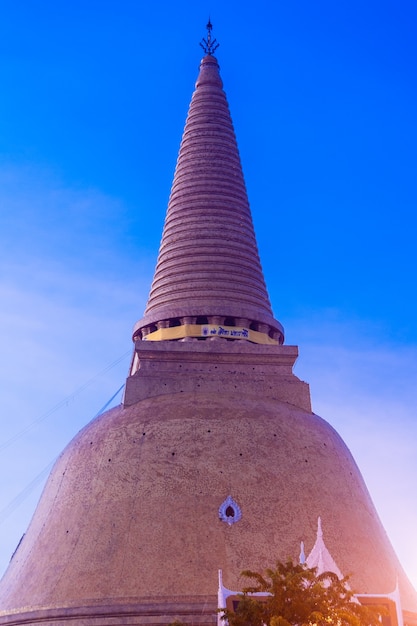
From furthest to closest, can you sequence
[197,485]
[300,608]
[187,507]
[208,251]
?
1. [208,251]
2. [197,485]
3. [187,507]
4. [300,608]

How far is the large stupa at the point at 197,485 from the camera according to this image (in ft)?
54.7

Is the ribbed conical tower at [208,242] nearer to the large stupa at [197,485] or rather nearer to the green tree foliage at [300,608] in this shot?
the large stupa at [197,485]

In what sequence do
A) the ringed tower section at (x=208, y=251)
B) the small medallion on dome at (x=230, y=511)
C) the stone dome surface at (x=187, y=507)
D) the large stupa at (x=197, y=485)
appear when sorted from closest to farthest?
the large stupa at (x=197, y=485) → the stone dome surface at (x=187, y=507) → the small medallion on dome at (x=230, y=511) → the ringed tower section at (x=208, y=251)

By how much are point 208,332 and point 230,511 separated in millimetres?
6639

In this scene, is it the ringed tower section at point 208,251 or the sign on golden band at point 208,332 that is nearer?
the sign on golden band at point 208,332

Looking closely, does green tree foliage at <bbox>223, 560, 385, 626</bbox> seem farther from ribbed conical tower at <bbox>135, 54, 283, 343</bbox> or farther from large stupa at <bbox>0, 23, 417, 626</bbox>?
ribbed conical tower at <bbox>135, 54, 283, 343</bbox>

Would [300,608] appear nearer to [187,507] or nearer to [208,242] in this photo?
[187,507]

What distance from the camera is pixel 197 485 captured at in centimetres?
1827

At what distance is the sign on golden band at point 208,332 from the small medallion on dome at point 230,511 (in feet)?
20.7

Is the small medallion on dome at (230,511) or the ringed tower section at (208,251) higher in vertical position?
the ringed tower section at (208,251)

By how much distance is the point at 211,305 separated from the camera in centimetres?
2334

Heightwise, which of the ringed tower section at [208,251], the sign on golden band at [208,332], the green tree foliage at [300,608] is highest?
the ringed tower section at [208,251]

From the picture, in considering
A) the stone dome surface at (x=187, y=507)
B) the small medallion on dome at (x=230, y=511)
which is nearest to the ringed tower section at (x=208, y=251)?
the stone dome surface at (x=187, y=507)

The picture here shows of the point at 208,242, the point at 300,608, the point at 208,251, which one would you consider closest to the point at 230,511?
the point at 300,608
